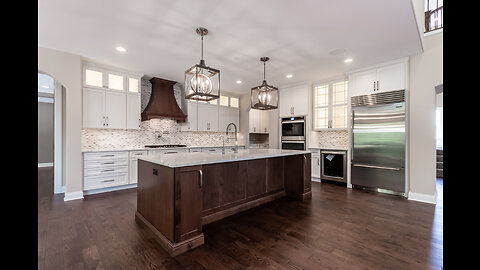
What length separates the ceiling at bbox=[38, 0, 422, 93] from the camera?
2.52 m

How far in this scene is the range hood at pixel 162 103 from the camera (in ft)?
17.1

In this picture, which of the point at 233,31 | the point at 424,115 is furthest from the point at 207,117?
the point at 424,115

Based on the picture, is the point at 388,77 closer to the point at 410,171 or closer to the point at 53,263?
the point at 410,171

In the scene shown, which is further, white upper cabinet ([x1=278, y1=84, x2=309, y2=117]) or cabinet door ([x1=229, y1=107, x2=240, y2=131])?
cabinet door ([x1=229, y1=107, x2=240, y2=131])

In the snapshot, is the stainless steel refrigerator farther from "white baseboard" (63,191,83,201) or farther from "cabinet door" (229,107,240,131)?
"white baseboard" (63,191,83,201)

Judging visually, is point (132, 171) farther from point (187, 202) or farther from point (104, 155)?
point (187, 202)

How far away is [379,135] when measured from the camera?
4371 millimetres

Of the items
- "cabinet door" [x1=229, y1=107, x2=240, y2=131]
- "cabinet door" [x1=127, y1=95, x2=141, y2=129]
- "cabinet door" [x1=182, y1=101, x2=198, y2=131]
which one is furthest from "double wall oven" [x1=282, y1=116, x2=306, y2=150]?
"cabinet door" [x1=127, y1=95, x2=141, y2=129]

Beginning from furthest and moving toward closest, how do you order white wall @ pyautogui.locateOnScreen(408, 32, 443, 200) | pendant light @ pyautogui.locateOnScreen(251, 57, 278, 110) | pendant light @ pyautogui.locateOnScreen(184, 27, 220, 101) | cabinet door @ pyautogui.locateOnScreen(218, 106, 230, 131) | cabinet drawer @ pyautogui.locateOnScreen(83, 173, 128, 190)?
1. cabinet door @ pyautogui.locateOnScreen(218, 106, 230, 131)
2. cabinet drawer @ pyautogui.locateOnScreen(83, 173, 128, 190)
3. white wall @ pyautogui.locateOnScreen(408, 32, 443, 200)
4. pendant light @ pyautogui.locateOnScreen(251, 57, 278, 110)
5. pendant light @ pyautogui.locateOnScreen(184, 27, 220, 101)

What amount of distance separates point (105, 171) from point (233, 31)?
12.0 ft

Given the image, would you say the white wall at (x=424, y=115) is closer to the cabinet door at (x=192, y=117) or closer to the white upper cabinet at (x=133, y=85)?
the cabinet door at (x=192, y=117)

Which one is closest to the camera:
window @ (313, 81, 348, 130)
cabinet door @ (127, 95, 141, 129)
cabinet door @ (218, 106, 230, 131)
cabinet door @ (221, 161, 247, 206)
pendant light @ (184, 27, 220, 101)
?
pendant light @ (184, 27, 220, 101)

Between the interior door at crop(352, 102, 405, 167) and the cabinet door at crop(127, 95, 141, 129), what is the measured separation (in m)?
4.85
